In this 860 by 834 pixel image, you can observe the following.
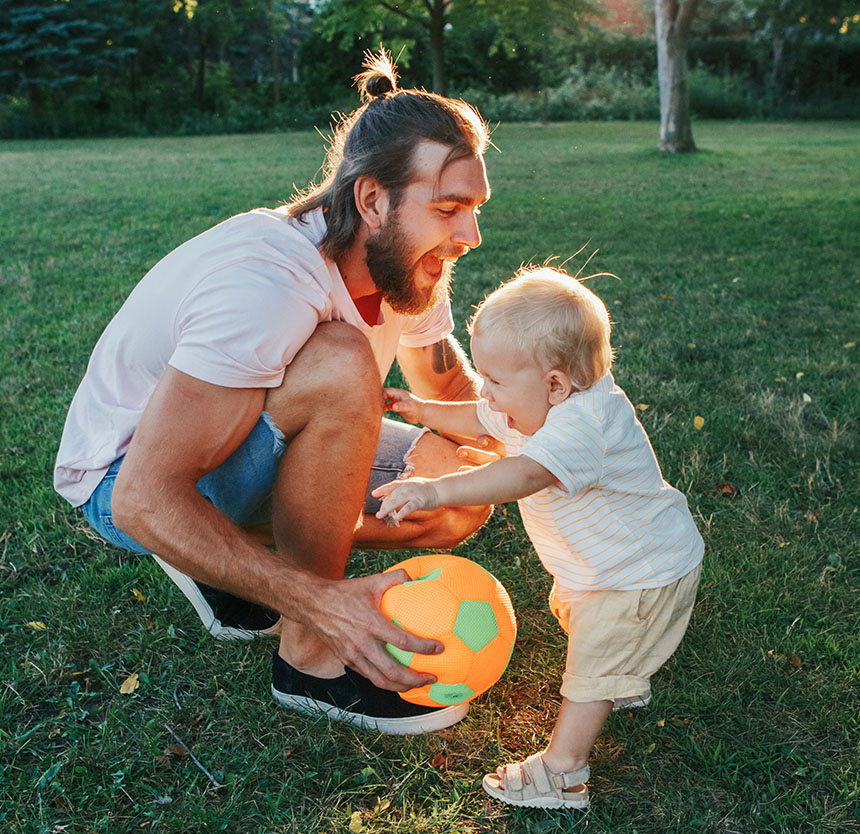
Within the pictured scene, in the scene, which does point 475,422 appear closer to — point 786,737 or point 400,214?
point 400,214

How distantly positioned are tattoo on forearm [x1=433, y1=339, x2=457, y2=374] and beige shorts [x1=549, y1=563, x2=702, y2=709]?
104 centimetres

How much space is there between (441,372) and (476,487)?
3.19 ft

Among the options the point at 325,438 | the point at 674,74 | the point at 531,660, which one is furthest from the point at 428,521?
the point at 674,74

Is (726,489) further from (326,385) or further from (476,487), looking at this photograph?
(326,385)

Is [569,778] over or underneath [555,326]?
underneath

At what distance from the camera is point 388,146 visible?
223 cm

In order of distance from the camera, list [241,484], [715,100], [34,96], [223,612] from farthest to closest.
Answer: [34,96] → [715,100] → [223,612] → [241,484]

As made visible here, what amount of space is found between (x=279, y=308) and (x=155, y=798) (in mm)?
1174

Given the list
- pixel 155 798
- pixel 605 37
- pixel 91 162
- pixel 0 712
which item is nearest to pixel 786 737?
pixel 155 798

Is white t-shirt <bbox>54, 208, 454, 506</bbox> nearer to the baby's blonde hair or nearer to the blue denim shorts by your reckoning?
the blue denim shorts

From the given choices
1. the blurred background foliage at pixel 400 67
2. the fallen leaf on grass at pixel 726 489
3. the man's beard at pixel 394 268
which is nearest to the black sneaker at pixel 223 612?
the man's beard at pixel 394 268

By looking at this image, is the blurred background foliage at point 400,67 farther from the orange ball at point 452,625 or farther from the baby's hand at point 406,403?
the orange ball at point 452,625

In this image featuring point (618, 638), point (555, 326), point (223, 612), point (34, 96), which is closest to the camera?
point (555, 326)

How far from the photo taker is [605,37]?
102 feet
